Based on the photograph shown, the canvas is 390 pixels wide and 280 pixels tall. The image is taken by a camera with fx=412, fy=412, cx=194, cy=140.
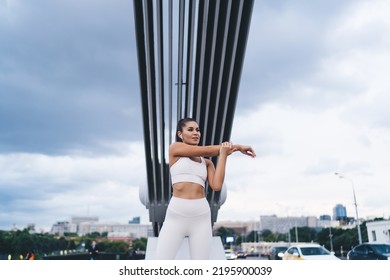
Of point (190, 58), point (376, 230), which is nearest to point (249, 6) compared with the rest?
point (190, 58)

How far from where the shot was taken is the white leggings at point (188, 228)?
2.26m

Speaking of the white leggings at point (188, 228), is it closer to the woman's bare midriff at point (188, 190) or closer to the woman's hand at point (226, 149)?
the woman's bare midriff at point (188, 190)

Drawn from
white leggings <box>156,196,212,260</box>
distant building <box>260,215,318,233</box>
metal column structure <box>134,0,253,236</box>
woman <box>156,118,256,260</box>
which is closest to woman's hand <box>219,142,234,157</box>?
woman <box>156,118,256,260</box>

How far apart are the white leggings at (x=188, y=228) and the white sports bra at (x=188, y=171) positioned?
4.3 inches

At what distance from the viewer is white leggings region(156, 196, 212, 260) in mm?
2262

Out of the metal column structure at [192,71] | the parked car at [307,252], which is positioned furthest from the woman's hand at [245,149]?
the parked car at [307,252]

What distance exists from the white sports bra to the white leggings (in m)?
0.11

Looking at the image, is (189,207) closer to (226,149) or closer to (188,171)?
(188,171)

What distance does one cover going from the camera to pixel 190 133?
2.36 metres

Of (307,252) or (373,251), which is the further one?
(373,251)

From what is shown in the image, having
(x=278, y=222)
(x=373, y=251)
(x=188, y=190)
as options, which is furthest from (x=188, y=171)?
(x=278, y=222)

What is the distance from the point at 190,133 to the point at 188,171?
228 millimetres

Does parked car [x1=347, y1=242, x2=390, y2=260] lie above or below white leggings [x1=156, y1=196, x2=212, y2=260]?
above

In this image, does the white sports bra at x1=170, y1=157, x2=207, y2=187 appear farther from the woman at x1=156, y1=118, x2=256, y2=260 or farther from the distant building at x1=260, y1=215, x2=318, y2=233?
the distant building at x1=260, y1=215, x2=318, y2=233
